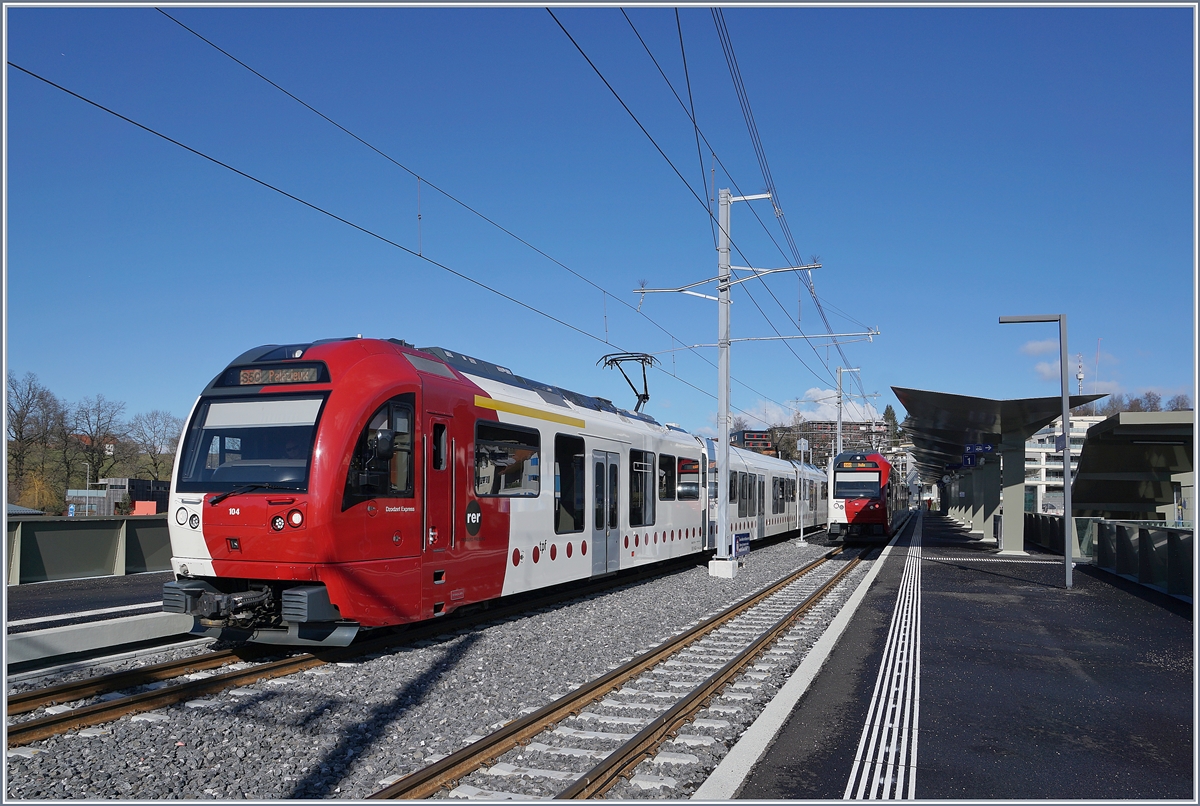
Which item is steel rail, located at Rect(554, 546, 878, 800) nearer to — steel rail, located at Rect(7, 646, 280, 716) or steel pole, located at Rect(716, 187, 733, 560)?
steel rail, located at Rect(7, 646, 280, 716)

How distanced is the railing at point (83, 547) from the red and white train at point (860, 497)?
21710 mm

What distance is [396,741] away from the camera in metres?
6.16

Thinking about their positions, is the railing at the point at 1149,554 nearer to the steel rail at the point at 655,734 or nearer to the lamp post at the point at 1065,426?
the lamp post at the point at 1065,426

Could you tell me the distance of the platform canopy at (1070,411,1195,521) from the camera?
20016 millimetres

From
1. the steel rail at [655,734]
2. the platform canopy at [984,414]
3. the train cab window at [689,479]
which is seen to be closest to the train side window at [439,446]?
the steel rail at [655,734]

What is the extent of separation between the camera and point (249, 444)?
879 centimetres

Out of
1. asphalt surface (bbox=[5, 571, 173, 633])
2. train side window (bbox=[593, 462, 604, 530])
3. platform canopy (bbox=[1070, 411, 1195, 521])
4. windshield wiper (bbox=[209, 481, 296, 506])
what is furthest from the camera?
platform canopy (bbox=[1070, 411, 1195, 521])

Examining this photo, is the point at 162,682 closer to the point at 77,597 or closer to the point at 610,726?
the point at 610,726

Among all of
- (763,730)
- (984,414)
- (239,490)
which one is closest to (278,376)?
(239,490)

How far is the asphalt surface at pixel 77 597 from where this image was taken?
11.1 m

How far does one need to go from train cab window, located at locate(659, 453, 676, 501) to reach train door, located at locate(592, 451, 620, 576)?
2470 millimetres

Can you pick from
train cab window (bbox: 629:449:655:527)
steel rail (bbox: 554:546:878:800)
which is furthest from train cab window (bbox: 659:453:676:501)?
steel rail (bbox: 554:546:878:800)

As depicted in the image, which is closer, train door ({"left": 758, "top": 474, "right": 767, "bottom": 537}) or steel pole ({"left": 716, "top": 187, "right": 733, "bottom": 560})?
steel pole ({"left": 716, "top": 187, "right": 733, "bottom": 560})

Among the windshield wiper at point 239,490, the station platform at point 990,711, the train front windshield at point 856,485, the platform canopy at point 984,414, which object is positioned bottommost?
the station platform at point 990,711
